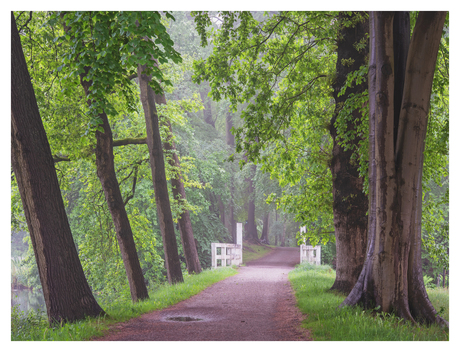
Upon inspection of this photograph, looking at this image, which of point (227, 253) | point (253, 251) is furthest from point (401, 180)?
point (253, 251)

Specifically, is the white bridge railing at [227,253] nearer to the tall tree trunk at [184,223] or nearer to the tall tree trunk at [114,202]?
the tall tree trunk at [184,223]

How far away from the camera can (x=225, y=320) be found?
19.8ft

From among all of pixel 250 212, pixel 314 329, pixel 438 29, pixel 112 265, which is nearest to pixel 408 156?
pixel 438 29

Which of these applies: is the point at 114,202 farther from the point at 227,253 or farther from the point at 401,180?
the point at 227,253

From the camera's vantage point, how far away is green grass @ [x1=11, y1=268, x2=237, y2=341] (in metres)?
4.53

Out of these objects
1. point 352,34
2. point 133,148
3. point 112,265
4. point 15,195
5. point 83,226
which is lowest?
point 112,265

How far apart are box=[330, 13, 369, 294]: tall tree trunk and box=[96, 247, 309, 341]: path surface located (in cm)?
133

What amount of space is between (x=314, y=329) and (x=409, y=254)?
1.59m

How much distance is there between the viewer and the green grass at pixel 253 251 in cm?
2392

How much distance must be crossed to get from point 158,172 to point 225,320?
5.40 metres

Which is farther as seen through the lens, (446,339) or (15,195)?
(15,195)

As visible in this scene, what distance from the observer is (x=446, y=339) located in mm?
4484

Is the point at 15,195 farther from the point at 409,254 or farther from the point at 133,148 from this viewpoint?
the point at 409,254

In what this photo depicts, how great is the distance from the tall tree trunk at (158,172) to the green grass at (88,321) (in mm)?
873
